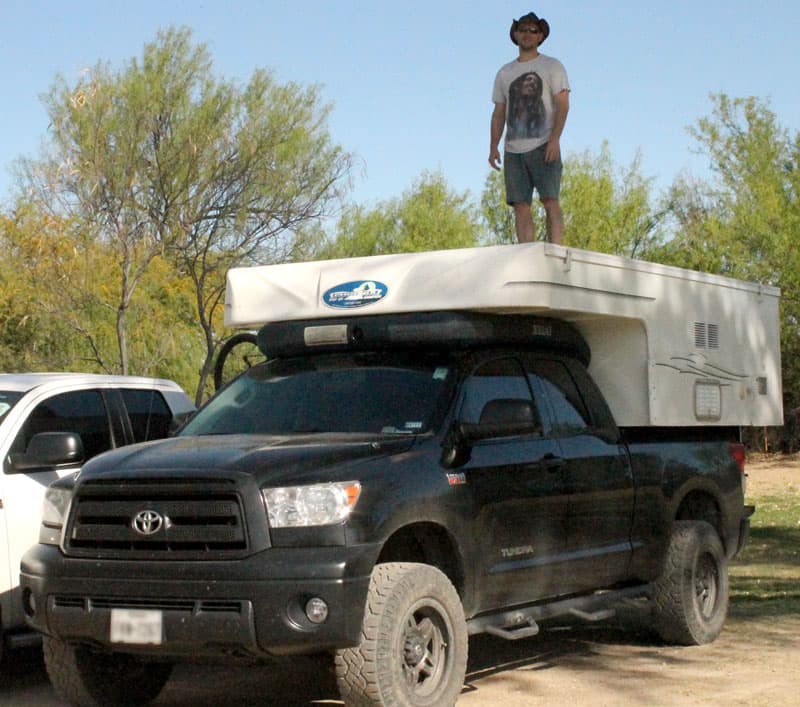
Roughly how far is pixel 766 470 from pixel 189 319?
13.8 m

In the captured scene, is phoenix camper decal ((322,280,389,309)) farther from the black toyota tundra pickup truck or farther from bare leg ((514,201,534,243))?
bare leg ((514,201,534,243))

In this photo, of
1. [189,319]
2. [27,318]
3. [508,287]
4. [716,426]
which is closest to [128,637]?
[508,287]

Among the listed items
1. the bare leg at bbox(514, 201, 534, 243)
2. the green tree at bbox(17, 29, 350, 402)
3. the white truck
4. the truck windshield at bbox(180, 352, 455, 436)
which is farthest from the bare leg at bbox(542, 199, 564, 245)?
the green tree at bbox(17, 29, 350, 402)

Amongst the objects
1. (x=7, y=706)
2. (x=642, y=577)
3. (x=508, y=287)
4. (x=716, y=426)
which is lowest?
(x=7, y=706)

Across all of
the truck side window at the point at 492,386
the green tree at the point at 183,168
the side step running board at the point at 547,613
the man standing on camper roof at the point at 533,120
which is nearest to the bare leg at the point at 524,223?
the man standing on camper roof at the point at 533,120

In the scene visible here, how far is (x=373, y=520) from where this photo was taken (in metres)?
6.77

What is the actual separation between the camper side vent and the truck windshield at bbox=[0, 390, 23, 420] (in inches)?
178

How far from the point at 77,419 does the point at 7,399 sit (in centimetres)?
51

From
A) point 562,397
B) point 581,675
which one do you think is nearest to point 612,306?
point 562,397

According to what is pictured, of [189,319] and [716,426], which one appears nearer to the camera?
[716,426]

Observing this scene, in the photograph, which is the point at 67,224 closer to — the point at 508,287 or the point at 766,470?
the point at 766,470

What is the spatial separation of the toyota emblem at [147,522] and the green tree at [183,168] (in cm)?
2035

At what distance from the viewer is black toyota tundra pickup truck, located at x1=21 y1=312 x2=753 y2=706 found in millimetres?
6605

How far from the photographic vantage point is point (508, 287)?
8141 millimetres
